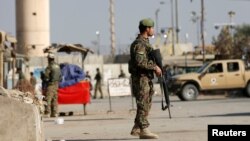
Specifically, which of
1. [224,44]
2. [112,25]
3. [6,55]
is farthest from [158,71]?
[112,25]

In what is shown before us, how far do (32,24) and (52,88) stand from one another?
47.3 meters

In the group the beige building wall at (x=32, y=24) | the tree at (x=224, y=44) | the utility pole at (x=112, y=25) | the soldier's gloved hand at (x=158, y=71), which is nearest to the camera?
the soldier's gloved hand at (x=158, y=71)

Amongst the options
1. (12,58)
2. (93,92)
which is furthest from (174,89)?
(93,92)

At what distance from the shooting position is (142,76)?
11805mm

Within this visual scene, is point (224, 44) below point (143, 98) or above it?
above

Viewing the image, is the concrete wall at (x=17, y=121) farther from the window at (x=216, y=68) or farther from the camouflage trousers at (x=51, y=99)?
the window at (x=216, y=68)

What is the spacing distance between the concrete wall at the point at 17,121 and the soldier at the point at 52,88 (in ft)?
33.4

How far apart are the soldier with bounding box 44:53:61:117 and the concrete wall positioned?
401 inches

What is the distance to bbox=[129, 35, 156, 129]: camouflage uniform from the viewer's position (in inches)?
460

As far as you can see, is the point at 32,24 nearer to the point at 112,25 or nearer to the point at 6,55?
the point at 112,25

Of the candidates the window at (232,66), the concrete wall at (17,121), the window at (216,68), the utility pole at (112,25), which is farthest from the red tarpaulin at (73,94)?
the utility pole at (112,25)

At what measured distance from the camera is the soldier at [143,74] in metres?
11.7

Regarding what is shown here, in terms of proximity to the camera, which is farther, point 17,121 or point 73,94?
point 73,94

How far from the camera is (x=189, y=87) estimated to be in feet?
108
